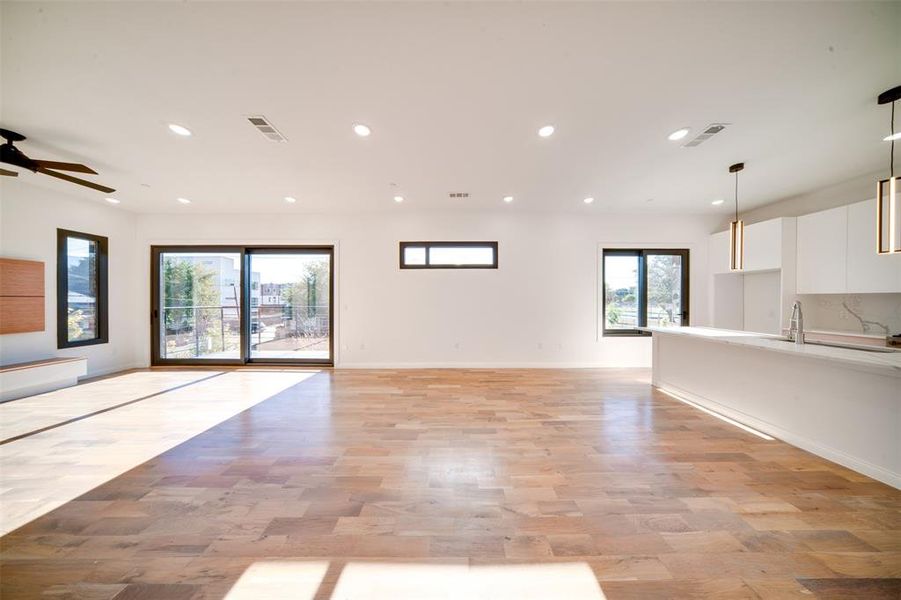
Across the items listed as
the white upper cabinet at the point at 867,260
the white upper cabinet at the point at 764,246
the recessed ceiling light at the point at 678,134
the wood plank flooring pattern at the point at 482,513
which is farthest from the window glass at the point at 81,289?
the white upper cabinet at the point at 867,260

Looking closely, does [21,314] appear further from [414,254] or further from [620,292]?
[620,292]

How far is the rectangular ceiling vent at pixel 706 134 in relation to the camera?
280 centimetres

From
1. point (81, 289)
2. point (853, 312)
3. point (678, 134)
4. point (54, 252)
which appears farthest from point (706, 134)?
point (81, 289)

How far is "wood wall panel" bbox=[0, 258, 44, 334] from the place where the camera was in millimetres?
3928

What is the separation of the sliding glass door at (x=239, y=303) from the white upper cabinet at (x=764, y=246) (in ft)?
23.7

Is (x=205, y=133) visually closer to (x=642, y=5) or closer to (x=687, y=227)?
(x=642, y=5)

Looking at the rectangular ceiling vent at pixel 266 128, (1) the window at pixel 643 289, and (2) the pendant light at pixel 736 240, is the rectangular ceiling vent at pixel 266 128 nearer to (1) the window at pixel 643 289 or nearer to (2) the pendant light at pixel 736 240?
(2) the pendant light at pixel 736 240

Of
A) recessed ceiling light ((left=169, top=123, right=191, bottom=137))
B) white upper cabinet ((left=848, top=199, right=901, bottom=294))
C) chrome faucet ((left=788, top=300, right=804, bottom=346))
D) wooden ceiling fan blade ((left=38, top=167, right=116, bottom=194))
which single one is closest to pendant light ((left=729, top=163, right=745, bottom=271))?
chrome faucet ((left=788, top=300, right=804, bottom=346))

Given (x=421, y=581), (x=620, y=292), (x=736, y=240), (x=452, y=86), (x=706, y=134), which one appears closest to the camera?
(x=421, y=581)

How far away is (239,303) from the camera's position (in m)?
5.76

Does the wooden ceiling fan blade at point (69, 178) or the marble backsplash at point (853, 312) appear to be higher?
the wooden ceiling fan blade at point (69, 178)

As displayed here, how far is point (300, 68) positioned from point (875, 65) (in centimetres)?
394

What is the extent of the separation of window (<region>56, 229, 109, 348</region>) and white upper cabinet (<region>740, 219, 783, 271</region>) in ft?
35.4

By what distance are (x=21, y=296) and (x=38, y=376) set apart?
111 centimetres
